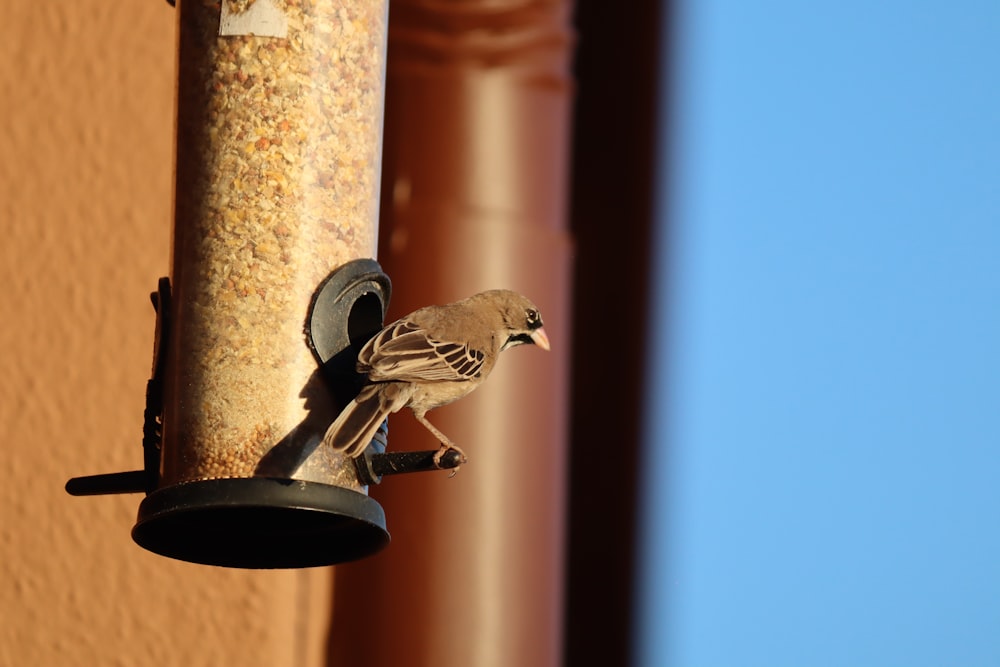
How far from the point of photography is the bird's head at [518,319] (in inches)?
262

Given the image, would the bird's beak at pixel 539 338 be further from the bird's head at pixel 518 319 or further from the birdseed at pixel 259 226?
the birdseed at pixel 259 226

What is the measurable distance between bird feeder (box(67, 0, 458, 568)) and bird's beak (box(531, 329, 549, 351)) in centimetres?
69

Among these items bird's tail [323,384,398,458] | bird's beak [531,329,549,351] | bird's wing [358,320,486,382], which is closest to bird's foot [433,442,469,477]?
bird's tail [323,384,398,458]

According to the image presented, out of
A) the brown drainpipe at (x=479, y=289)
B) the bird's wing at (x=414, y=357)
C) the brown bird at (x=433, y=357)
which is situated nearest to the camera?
the brown bird at (x=433, y=357)

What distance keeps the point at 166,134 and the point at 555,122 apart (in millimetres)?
1423

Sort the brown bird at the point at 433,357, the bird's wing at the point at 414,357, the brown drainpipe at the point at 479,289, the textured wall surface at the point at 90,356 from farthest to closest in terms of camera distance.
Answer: the textured wall surface at the point at 90,356 → the brown drainpipe at the point at 479,289 → the bird's wing at the point at 414,357 → the brown bird at the point at 433,357

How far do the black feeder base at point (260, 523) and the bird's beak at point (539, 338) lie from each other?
1.01 m

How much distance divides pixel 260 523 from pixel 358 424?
46 cm

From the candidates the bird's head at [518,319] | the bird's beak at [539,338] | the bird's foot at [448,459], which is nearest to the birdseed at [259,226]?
the bird's foot at [448,459]

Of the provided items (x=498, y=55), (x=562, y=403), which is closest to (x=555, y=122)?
(x=498, y=55)

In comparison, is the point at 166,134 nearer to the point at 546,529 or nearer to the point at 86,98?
the point at 86,98

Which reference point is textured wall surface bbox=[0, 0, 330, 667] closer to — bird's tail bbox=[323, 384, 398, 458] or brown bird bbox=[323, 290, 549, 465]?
brown bird bbox=[323, 290, 549, 465]

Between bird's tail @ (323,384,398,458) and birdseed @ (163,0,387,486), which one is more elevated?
birdseed @ (163,0,387,486)

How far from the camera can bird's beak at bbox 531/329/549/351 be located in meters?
6.73
